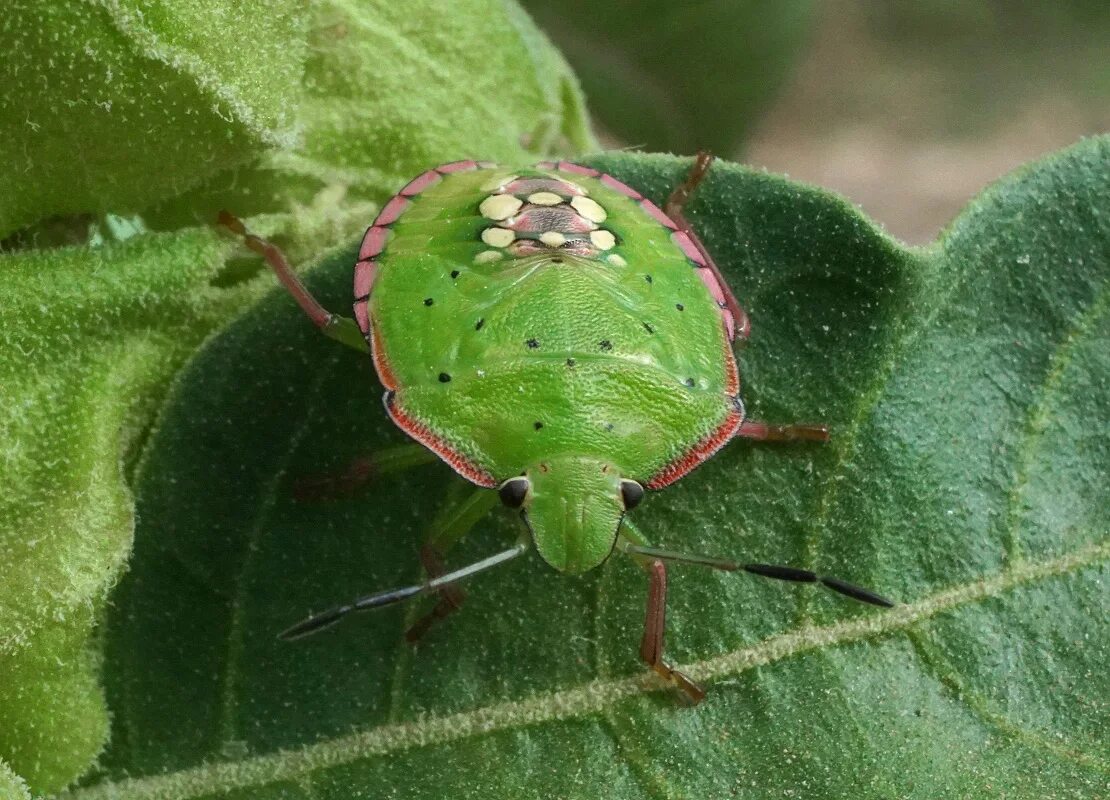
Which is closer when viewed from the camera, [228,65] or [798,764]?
[228,65]

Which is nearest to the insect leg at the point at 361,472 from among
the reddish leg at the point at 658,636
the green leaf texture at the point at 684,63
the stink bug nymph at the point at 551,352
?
the stink bug nymph at the point at 551,352

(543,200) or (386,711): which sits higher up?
(543,200)

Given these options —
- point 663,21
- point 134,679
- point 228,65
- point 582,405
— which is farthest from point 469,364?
point 663,21

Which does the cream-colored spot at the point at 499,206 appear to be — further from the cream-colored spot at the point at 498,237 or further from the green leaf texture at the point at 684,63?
the green leaf texture at the point at 684,63

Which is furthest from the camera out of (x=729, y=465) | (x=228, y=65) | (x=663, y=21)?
(x=663, y=21)

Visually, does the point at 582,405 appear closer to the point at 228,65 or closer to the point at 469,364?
the point at 469,364

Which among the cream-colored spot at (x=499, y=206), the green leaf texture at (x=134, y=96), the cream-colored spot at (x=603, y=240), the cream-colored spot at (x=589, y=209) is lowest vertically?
the cream-colored spot at (x=603, y=240)

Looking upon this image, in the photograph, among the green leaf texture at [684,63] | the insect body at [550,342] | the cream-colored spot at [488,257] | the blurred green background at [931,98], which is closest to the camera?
the insect body at [550,342]

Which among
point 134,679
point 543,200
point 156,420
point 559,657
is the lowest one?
point 134,679
